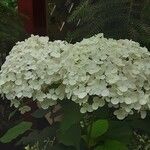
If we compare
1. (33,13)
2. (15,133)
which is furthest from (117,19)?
(33,13)

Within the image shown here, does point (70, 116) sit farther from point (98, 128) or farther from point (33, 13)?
point (33, 13)

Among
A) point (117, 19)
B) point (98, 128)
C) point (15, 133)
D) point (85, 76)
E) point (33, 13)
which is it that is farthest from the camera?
point (33, 13)

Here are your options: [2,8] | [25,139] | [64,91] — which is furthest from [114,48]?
[2,8]

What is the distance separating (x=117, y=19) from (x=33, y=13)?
1.34 m

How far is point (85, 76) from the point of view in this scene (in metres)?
1.52

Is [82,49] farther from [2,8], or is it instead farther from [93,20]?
[2,8]

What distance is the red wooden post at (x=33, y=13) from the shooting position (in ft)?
12.0

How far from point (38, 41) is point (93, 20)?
2.30 ft

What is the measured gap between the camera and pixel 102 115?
1.63 meters

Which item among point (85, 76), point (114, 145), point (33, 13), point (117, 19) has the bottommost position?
point (33, 13)

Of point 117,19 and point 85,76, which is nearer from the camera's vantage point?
point 85,76

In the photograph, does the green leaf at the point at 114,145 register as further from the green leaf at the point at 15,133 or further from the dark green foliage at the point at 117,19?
the dark green foliage at the point at 117,19

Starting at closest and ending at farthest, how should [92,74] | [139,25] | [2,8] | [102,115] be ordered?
[92,74], [102,115], [139,25], [2,8]

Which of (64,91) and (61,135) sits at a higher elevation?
(64,91)
